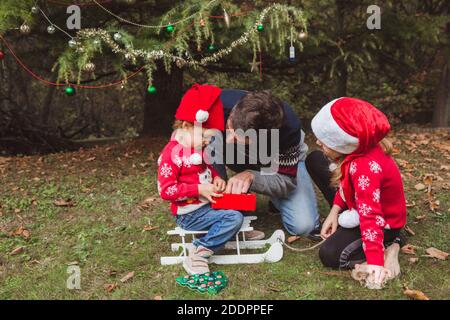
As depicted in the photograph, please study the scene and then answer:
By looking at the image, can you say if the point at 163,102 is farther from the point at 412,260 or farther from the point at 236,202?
the point at 412,260

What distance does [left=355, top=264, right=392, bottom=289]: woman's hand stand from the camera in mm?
2633

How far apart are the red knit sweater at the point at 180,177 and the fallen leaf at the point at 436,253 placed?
147cm

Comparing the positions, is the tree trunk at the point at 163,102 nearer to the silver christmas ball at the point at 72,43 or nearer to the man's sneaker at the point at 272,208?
the silver christmas ball at the point at 72,43

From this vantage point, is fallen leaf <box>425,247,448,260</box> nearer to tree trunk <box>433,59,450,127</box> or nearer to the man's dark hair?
the man's dark hair

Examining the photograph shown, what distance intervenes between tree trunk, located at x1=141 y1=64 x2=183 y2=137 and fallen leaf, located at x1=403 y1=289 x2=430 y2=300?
13.8ft

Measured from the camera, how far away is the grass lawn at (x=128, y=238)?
2756 millimetres

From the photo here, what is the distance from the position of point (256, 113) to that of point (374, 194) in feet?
2.72

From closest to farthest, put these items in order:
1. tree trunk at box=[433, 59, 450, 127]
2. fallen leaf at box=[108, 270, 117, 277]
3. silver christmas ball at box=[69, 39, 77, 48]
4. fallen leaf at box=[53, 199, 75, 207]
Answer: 1. fallen leaf at box=[108, 270, 117, 277]
2. silver christmas ball at box=[69, 39, 77, 48]
3. fallen leaf at box=[53, 199, 75, 207]
4. tree trunk at box=[433, 59, 450, 127]

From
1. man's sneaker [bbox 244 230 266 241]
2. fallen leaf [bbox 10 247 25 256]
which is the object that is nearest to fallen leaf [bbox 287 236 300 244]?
man's sneaker [bbox 244 230 266 241]

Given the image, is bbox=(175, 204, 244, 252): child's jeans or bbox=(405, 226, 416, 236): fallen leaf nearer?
bbox=(175, 204, 244, 252): child's jeans

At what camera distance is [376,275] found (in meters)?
2.63

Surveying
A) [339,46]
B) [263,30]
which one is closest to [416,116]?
[339,46]

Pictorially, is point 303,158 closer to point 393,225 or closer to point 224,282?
point 393,225

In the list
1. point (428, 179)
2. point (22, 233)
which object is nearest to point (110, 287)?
point (22, 233)
